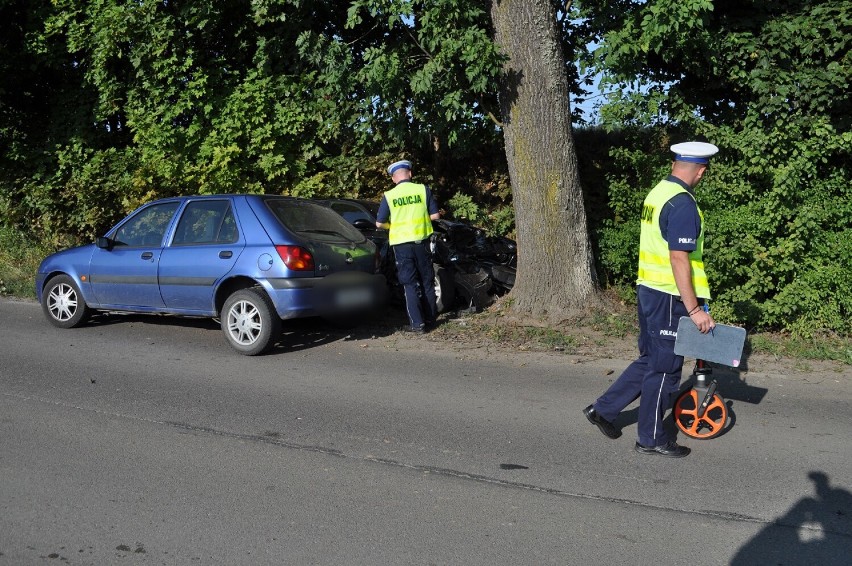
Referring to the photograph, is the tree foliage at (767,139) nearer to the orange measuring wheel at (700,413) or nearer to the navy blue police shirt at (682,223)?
the orange measuring wheel at (700,413)

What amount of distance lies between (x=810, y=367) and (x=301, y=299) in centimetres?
486

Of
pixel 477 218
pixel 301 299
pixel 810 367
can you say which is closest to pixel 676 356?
pixel 810 367

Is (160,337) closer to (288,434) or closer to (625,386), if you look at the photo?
(288,434)

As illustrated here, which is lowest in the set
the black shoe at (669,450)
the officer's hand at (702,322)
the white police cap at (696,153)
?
the black shoe at (669,450)

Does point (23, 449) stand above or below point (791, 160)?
below

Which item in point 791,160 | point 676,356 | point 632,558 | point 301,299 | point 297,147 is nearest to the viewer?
point 632,558

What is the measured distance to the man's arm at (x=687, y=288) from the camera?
520 centimetres

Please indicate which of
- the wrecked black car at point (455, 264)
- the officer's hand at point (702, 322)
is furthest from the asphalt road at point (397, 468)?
the wrecked black car at point (455, 264)

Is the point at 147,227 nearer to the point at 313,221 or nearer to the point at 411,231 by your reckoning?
the point at 313,221

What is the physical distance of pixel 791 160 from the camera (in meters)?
9.12

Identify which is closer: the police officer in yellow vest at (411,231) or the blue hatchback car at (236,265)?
the blue hatchback car at (236,265)

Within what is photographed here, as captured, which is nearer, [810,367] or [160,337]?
[810,367]

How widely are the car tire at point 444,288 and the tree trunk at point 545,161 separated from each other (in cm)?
105

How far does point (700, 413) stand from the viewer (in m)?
5.73
